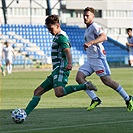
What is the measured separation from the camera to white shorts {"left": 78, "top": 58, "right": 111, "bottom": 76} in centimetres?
1579

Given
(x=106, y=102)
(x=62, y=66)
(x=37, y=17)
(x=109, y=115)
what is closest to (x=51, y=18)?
(x=62, y=66)

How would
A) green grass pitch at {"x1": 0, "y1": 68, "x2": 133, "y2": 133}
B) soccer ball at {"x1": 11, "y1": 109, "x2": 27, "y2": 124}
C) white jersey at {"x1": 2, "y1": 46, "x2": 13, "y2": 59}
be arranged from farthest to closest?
white jersey at {"x1": 2, "y1": 46, "x2": 13, "y2": 59} → soccer ball at {"x1": 11, "y1": 109, "x2": 27, "y2": 124} → green grass pitch at {"x1": 0, "y1": 68, "x2": 133, "y2": 133}

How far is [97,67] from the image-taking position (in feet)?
52.0

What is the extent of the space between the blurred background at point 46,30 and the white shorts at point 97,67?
38.9 m

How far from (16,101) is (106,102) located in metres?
2.41

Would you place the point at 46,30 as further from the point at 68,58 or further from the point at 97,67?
the point at 68,58

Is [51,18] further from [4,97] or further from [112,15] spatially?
[112,15]

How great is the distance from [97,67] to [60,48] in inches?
97.7

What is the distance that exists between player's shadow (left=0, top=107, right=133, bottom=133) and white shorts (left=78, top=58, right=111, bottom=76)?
824 mm

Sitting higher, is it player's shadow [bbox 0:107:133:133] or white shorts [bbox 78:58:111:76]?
white shorts [bbox 78:58:111:76]

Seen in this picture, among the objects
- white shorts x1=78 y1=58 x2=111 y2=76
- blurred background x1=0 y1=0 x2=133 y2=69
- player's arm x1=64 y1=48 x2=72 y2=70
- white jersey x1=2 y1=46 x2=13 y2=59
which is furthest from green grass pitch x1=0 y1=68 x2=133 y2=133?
blurred background x1=0 y1=0 x2=133 y2=69

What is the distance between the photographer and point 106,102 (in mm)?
18594

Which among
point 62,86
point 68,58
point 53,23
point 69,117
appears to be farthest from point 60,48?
point 69,117

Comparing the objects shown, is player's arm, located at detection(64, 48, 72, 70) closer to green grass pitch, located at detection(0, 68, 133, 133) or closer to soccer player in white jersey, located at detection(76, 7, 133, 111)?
green grass pitch, located at detection(0, 68, 133, 133)
